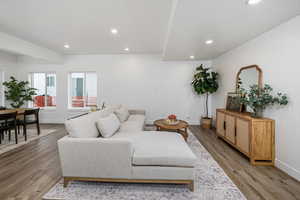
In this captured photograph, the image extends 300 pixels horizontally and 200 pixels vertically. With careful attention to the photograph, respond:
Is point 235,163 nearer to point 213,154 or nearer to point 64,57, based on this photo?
point 213,154

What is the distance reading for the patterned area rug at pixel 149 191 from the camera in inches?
65.2

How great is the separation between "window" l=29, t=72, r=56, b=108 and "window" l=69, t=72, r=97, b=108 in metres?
0.75

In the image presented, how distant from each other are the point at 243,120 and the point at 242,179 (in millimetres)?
1124

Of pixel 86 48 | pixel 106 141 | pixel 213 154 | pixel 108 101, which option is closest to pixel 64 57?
pixel 86 48

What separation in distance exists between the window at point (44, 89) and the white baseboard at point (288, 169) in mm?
6904

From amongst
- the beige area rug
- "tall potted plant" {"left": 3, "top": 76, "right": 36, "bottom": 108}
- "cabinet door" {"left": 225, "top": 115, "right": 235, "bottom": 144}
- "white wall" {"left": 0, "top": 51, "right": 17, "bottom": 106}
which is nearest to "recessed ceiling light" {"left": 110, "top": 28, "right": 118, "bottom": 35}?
"cabinet door" {"left": 225, "top": 115, "right": 235, "bottom": 144}

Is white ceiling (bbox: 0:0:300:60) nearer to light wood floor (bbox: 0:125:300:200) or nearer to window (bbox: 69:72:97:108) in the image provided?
window (bbox: 69:72:97:108)

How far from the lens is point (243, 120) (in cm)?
270

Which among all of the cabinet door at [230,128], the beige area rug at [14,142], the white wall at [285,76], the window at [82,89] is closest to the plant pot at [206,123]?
Result: the cabinet door at [230,128]

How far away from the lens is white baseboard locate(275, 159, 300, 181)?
2039mm

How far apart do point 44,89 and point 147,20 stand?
17.2ft

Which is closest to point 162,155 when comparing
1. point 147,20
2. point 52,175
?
point 52,175

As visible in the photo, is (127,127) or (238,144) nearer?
(238,144)

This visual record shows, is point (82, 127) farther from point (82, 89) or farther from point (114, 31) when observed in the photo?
point (82, 89)
